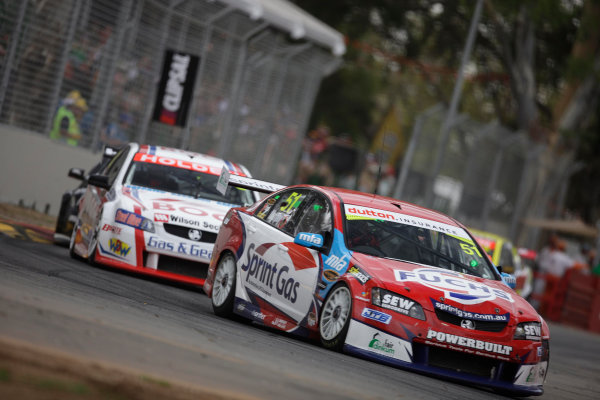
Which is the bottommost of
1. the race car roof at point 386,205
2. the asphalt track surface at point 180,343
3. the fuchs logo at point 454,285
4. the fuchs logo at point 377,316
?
the asphalt track surface at point 180,343

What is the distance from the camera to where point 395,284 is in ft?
28.9

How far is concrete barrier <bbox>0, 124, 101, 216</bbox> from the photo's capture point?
18.4 metres

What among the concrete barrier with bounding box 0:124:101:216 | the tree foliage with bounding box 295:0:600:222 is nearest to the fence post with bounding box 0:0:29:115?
the concrete barrier with bounding box 0:124:101:216

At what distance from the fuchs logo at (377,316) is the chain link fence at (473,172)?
18.3 metres

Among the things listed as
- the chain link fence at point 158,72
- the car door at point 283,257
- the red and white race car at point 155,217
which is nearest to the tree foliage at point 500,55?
the chain link fence at point 158,72

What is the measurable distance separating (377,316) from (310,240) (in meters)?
0.98

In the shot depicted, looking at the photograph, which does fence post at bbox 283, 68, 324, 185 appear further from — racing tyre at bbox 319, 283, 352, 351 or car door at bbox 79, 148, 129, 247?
racing tyre at bbox 319, 283, 352, 351

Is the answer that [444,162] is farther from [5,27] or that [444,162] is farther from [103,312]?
[103,312]

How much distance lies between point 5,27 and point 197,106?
509 centimetres

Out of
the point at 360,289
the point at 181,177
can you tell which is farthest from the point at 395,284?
the point at 181,177

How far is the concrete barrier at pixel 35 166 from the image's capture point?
18359 mm

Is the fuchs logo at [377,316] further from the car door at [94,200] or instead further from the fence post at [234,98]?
the fence post at [234,98]

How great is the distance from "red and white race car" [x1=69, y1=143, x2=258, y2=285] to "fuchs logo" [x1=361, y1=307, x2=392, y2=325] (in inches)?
170

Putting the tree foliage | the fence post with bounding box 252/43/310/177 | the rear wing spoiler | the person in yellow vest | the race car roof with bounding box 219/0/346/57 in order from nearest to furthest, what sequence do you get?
1. the rear wing spoiler
2. the person in yellow vest
3. the race car roof with bounding box 219/0/346/57
4. the fence post with bounding box 252/43/310/177
5. the tree foliage
